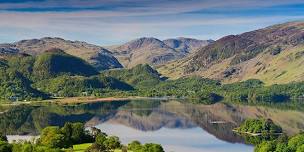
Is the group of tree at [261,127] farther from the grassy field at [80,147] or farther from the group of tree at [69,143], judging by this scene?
the grassy field at [80,147]

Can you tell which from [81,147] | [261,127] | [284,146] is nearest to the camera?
[81,147]

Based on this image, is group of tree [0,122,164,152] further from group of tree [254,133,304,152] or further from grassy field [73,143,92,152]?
group of tree [254,133,304,152]

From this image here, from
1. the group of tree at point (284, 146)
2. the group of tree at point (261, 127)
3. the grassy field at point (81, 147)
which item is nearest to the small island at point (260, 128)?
the group of tree at point (261, 127)

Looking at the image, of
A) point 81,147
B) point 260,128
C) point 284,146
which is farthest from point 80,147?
point 260,128

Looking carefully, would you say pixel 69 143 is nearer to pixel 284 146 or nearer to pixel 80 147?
pixel 80 147

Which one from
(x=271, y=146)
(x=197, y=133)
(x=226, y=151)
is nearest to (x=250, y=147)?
(x=226, y=151)

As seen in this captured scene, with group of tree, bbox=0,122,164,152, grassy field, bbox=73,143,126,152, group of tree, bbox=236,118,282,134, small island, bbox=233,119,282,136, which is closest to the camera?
group of tree, bbox=0,122,164,152

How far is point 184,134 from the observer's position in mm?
168125

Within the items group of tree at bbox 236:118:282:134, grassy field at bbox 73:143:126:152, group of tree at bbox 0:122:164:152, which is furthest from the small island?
grassy field at bbox 73:143:126:152

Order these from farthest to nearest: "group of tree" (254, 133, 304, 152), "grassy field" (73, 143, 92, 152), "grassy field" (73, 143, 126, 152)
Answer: "group of tree" (254, 133, 304, 152) → "grassy field" (73, 143, 92, 152) → "grassy field" (73, 143, 126, 152)

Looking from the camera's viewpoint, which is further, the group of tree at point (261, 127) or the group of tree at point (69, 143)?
the group of tree at point (261, 127)

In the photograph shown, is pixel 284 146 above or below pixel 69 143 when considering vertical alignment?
below

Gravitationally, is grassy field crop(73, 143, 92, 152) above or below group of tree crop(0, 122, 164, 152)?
below

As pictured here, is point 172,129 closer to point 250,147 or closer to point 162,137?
point 162,137
